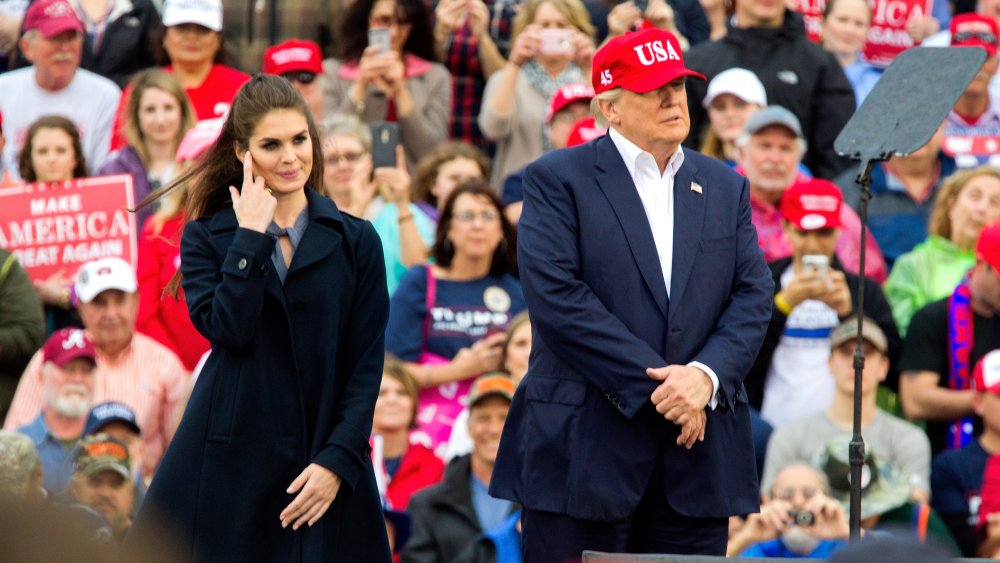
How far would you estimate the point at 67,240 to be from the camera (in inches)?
346

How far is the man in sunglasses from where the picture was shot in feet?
32.5

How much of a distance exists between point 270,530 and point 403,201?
177 inches

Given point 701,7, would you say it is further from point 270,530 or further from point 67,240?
point 270,530

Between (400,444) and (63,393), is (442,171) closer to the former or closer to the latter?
(400,444)

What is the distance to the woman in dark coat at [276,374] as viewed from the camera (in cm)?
452

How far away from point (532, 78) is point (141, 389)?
11.3 feet

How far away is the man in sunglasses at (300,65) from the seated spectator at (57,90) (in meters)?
1.10

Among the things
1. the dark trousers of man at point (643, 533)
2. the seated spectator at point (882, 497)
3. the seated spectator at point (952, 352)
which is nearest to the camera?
the dark trousers of man at point (643, 533)

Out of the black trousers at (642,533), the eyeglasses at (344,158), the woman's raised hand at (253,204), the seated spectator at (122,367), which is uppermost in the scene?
the eyeglasses at (344,158)

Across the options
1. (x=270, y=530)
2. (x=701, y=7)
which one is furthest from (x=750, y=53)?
(x=270, y=530)

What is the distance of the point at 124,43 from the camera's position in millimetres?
11078

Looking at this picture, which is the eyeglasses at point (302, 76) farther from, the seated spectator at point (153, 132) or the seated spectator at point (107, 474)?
the seated spectator at point (107, 474)

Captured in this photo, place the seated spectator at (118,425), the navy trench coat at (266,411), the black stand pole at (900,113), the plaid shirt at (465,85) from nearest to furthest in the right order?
the navy trench coat at (266,411)
the black stand pole at (900,113)
the seated spectator at (118,425)
the plaid shirt at (465,85)

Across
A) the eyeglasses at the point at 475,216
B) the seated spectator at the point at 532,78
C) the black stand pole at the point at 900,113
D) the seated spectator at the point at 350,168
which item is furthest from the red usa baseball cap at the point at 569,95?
the black stand pole at the point at 900,113
